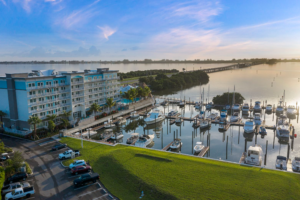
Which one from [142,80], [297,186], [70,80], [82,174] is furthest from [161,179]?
[142,80]

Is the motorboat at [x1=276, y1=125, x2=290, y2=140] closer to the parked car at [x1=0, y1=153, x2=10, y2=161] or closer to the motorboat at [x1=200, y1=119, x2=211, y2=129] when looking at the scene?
the motorboat at [x1=200, y1=119, x2=211, y2=129]

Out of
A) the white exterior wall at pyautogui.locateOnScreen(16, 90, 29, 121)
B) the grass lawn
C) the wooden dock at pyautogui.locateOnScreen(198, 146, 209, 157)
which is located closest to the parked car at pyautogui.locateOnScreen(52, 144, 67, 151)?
the grass lawn

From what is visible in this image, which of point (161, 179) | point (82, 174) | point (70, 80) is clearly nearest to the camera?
point (161, 179)

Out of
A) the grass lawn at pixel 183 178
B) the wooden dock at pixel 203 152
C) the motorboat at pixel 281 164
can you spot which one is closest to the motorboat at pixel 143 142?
the grass lawn at pixel 183 178

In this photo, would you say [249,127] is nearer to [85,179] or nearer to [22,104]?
[85,179]

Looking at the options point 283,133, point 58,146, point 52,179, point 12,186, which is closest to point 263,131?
point 283,133

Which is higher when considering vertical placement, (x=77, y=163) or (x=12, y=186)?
(x=77, y=163)

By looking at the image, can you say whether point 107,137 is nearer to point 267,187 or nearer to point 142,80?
point 267,187
